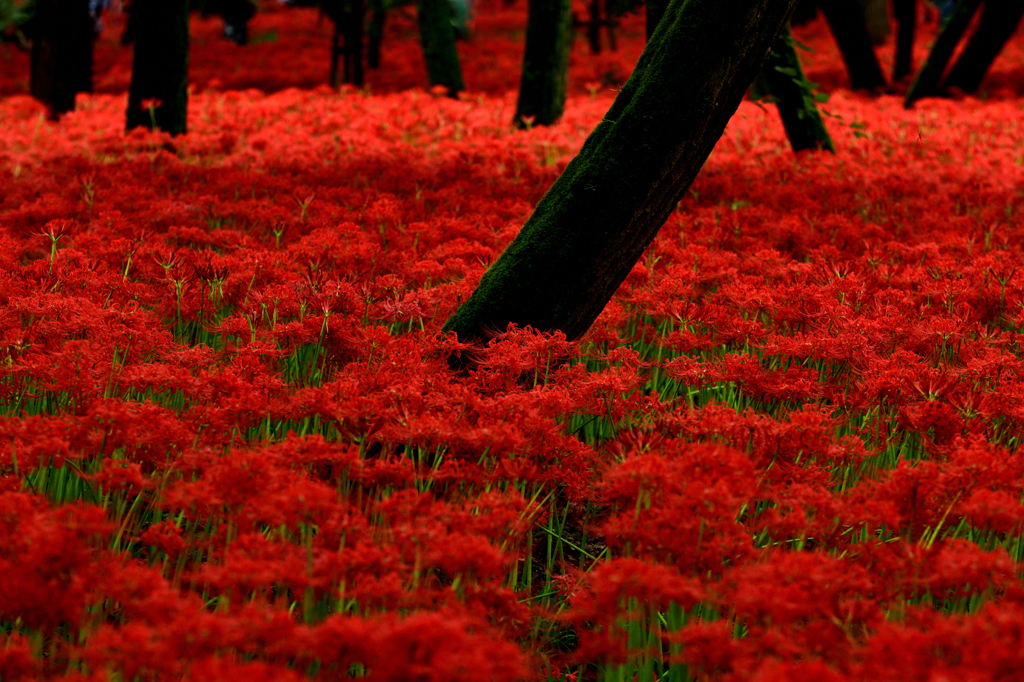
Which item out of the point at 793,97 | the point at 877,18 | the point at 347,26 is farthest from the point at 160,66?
the point at 877,18

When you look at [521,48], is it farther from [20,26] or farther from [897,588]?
[897,588]

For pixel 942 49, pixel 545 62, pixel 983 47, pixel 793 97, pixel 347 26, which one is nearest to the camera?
pixel 793 97

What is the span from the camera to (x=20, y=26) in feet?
63.3

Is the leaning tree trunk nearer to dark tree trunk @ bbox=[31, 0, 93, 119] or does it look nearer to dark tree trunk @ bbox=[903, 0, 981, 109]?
dark tree trunk @ bbox=[31, 0, 93, 119]

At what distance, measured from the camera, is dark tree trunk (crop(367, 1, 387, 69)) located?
18300mm

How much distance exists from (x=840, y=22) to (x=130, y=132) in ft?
43.4

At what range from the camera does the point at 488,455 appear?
8.37ft

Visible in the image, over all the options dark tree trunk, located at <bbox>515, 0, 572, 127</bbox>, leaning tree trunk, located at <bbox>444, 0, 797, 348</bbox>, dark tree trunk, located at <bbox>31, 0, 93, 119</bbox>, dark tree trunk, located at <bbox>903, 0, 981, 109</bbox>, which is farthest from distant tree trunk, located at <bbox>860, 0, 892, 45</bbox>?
leaning tree trunk, located at <bbox>444, 0, 797, 348</bbox>

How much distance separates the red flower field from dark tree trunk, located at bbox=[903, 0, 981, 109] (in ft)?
26.6

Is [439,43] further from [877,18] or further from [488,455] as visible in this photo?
[877,18]

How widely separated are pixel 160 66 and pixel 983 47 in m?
13.1

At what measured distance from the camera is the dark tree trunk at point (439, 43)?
44.1 ft

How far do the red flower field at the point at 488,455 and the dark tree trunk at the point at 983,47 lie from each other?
9347 millimetres

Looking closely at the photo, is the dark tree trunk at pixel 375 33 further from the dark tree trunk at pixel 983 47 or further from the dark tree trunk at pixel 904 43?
the dark tree trunk at pixel 983 47
